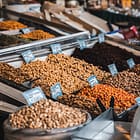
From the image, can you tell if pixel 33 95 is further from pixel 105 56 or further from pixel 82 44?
pixel 82 44

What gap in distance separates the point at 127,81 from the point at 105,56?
630mm

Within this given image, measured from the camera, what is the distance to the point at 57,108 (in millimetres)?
1995

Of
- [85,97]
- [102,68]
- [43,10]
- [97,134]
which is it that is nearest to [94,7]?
[43,10]

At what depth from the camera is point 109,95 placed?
245 centimetres

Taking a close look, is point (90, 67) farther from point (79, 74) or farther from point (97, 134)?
point (97, 134)

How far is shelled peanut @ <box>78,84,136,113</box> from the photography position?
234 centimetres

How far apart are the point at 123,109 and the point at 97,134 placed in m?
0.44

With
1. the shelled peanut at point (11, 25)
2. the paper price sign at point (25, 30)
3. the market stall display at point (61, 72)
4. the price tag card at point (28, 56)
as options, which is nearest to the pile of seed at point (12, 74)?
the market stall display at point (61, 72)

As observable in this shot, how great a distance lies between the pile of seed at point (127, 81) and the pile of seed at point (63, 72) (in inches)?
5.9

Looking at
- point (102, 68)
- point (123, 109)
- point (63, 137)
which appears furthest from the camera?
point (102, 68)

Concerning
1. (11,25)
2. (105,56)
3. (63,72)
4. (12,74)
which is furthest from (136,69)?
(11,25)

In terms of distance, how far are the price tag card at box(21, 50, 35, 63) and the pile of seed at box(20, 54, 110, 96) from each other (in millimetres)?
72

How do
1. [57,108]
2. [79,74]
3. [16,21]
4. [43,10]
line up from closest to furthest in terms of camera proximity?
[57,108], [79,74], [16,21], [43,10]

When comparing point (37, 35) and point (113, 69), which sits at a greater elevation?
point (37, 35)
